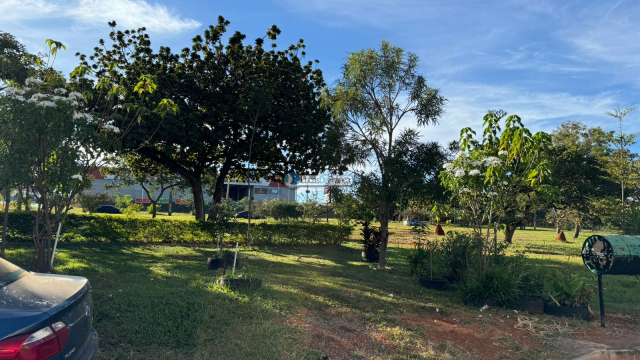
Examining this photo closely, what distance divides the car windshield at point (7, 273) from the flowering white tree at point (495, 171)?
20.7 feet

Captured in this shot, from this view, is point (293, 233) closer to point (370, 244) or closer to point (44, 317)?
point (370, 244)

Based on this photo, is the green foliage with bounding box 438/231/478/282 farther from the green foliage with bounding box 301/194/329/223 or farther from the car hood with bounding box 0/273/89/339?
the green foliage with bounding box 301/194/329/223

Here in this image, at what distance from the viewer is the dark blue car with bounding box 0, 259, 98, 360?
2398mm

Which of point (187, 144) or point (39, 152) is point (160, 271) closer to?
point (39, 152)

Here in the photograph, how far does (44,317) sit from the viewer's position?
8.41 feet

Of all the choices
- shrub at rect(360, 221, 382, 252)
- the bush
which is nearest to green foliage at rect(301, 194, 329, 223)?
the bush

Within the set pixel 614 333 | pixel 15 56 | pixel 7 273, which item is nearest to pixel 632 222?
pixel 614 333

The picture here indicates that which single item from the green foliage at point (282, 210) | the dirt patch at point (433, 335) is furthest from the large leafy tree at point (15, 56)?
the green foliage at point (282, 210)

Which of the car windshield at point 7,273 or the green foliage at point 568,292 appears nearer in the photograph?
the car windshield at point 7,273

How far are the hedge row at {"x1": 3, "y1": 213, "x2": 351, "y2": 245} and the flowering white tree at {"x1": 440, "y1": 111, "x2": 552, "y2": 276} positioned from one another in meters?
8.98

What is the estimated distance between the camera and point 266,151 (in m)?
15.6

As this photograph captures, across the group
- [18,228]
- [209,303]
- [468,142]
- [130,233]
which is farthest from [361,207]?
[18,228]

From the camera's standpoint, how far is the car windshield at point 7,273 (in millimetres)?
3143

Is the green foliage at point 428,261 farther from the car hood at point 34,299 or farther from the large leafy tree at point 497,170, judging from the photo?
the car hood at point 34,299
